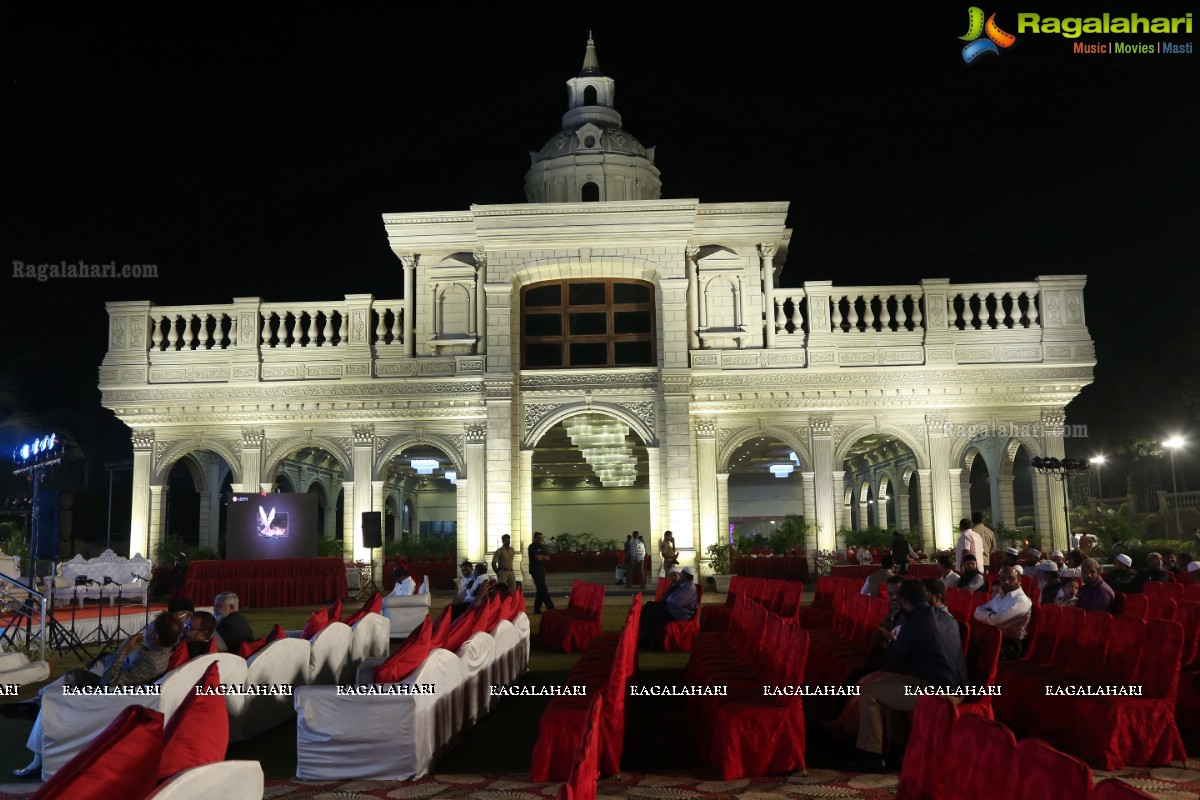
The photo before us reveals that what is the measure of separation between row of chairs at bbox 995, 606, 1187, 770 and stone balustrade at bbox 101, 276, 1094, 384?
1569 centimetres

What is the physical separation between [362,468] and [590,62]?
13.1 metres

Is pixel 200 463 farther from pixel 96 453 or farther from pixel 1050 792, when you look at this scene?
pixel 1050 792

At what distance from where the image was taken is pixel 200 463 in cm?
2605

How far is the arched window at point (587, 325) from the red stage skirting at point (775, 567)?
4678 millimetres

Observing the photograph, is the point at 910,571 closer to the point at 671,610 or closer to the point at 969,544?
the point at 969,544

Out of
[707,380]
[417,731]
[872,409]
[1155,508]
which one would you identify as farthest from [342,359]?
[1155,508]

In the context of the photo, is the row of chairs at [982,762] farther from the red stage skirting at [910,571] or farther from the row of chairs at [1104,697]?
the red stage skirting at [910,571]

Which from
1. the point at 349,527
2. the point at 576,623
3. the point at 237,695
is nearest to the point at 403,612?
the point at 576,623

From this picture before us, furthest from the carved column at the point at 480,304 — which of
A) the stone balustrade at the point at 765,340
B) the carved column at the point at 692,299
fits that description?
the carved column at the point at 692,299

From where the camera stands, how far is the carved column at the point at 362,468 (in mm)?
22781

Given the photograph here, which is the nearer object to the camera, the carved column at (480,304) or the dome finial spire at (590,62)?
the carved column at (480,304)

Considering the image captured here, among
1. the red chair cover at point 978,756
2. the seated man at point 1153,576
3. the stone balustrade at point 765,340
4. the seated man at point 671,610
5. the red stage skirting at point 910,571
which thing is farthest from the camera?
the stone balustrade at point 765,340

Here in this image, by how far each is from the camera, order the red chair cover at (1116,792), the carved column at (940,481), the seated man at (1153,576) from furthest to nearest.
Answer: the carved column at (940,481)
the seated man at (1153,576)
the red chair cover at (1116,792)

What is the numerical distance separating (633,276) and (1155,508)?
2081 centimetres
